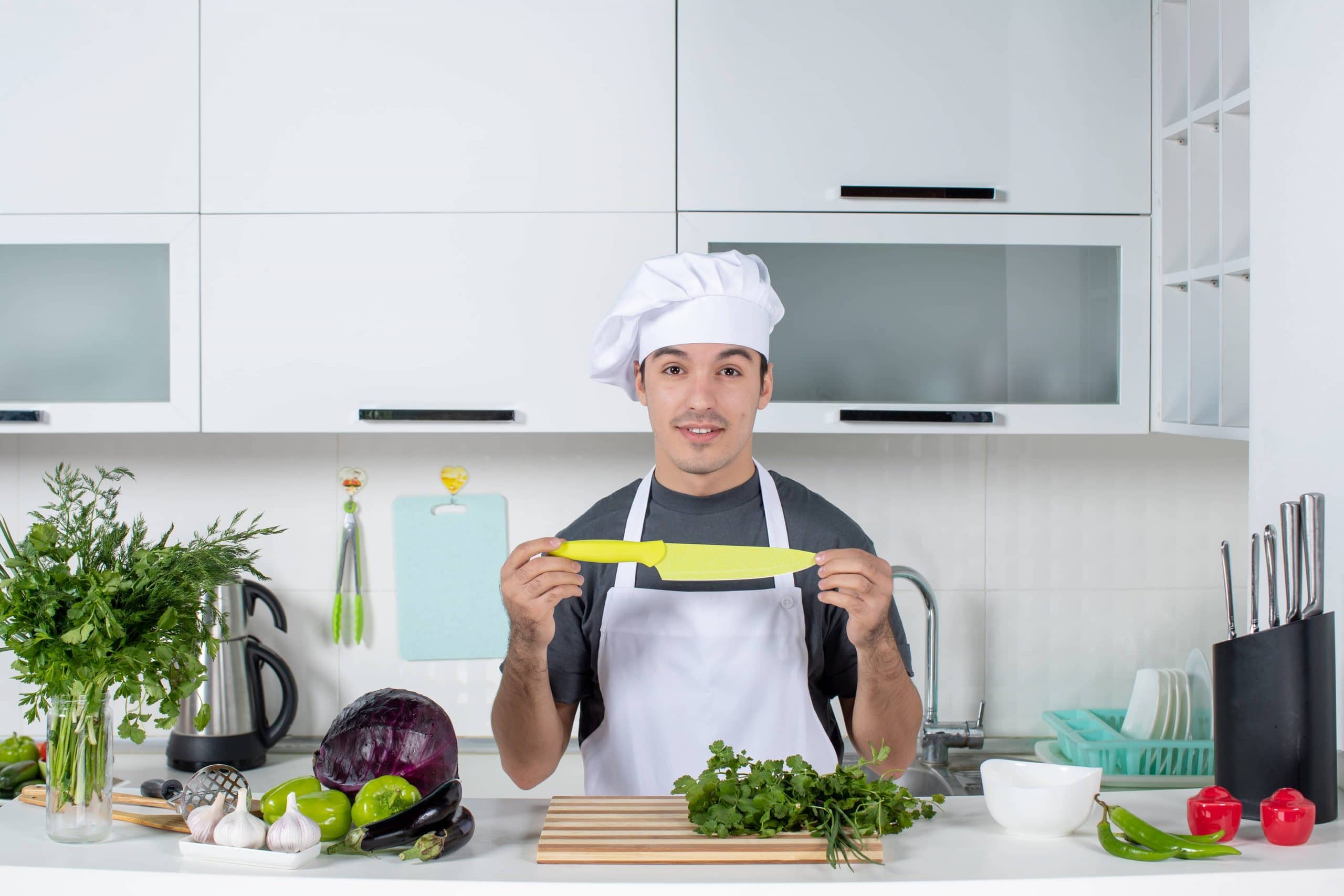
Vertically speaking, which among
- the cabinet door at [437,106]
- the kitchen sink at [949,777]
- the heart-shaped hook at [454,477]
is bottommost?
the kitchen sink at [949,777]

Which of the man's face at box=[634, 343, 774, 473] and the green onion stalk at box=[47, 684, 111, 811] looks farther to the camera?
the man's face at box=[634, 343, 774, 473]

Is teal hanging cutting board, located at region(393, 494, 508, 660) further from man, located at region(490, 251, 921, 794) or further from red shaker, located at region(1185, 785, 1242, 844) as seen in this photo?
red shaker, located at region(1185, 785, 1242, 844)

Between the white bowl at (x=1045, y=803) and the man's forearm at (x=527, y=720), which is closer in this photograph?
the white bowl at (x=1045, y=803)

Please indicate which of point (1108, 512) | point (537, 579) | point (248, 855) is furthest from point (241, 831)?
point (1108, 512)

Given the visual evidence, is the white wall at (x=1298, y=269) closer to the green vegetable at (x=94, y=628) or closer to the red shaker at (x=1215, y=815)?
the red shaker at (x=1215, y=815)

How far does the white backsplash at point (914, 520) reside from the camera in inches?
82.8

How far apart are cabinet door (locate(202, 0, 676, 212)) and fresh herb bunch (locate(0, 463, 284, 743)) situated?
0.83 meters

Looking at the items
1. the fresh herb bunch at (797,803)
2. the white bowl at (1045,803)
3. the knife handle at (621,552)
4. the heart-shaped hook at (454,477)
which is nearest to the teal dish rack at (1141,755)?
the white bowl at (1045,803)

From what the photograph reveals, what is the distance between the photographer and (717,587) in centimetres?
150

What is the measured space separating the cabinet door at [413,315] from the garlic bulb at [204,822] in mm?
840

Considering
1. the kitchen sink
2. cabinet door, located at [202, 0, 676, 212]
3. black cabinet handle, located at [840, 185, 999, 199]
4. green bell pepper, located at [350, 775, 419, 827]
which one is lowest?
the kitchen sink

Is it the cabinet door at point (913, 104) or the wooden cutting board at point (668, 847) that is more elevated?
the cabinet door at point (913, 104)

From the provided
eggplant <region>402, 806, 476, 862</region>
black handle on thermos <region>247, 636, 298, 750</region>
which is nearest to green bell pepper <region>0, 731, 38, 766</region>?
black handle on thermos <region>247, 636, 298, 750</region>

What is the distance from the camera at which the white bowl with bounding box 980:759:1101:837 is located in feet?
3.31
